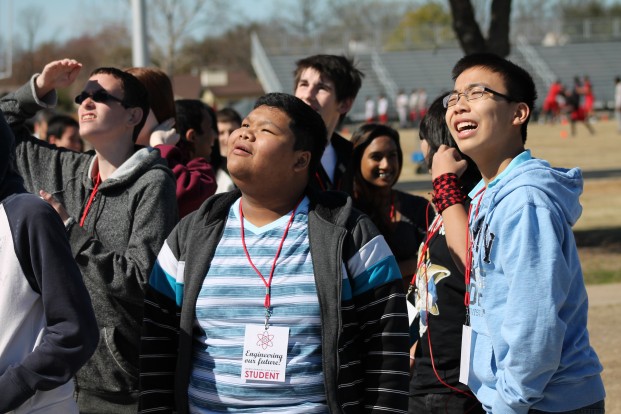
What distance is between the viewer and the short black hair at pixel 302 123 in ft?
10.4

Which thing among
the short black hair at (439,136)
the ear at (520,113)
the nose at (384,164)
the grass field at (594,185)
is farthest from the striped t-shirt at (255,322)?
the grass field at (594,185)

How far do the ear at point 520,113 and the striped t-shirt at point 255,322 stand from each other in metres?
0.77

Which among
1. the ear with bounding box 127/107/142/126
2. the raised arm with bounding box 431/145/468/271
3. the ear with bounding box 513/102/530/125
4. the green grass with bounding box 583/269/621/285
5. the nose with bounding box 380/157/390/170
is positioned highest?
the ear with bounding box 127/107/142/126

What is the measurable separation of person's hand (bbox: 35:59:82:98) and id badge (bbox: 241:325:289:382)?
6.13 feet

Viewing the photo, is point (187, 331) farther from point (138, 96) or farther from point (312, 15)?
point (312, 15)

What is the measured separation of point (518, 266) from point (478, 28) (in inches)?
392

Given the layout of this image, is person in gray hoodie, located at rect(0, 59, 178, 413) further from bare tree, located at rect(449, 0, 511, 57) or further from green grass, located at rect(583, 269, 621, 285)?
bare tree, located at rect(449, 0, 511, 57)

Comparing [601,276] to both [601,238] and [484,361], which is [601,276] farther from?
[484,361]

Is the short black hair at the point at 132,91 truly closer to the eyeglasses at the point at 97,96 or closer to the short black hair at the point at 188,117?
the eyeglasses at the point at 97,96

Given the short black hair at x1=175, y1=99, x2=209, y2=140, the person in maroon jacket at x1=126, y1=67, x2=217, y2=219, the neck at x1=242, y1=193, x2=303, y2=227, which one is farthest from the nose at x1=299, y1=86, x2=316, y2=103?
the neck at x1=242, y1=193, x2=303, y2=227

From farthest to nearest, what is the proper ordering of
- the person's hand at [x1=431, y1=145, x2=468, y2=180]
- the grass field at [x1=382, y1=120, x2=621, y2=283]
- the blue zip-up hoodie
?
the grass field at [x1=382, y1=120, x2=621, y2=283] → the person's hand at [x1=431, y1=145, x2=468, y2=180] → the blue zip-up hoodie

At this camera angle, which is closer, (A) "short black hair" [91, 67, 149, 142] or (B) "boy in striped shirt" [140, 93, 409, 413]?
(B) "boy in striped shirt" [140, 93, 409, 413]

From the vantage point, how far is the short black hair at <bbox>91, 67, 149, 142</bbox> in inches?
157

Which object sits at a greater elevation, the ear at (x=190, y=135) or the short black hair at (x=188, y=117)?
the short black hair at (x=188, y=117)
